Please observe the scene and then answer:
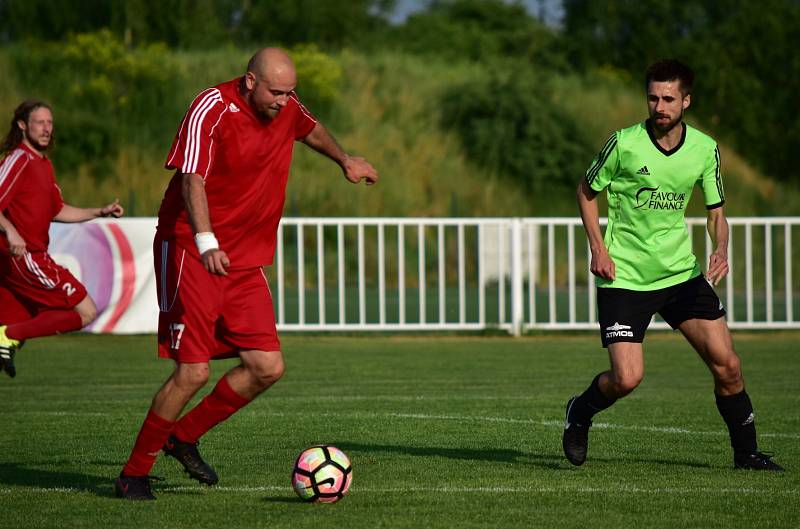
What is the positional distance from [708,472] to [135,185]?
89.8 feet

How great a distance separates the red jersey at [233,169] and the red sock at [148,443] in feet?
2.58

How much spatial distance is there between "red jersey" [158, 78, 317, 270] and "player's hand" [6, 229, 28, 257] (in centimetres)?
363

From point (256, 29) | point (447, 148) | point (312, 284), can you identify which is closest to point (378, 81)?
point (447, 148)

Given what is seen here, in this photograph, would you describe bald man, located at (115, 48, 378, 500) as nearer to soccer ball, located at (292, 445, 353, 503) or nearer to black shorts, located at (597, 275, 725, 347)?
soccer ball, located at (292, 445, 353, 503)

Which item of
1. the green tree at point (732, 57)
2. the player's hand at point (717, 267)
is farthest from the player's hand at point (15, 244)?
the green tree at point (732, 57)

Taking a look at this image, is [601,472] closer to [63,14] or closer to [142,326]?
[142,326]

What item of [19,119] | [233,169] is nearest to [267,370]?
[233,169]

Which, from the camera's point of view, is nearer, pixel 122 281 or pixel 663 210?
pixel 663 210

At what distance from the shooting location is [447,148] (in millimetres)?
37688

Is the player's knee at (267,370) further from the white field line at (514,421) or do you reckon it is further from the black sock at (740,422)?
the white field line at (514,421)

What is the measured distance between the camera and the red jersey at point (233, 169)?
619 centimetres

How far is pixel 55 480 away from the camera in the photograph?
701 centimetres

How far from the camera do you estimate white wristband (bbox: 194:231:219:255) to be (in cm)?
596

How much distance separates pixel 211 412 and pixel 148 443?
45cm
